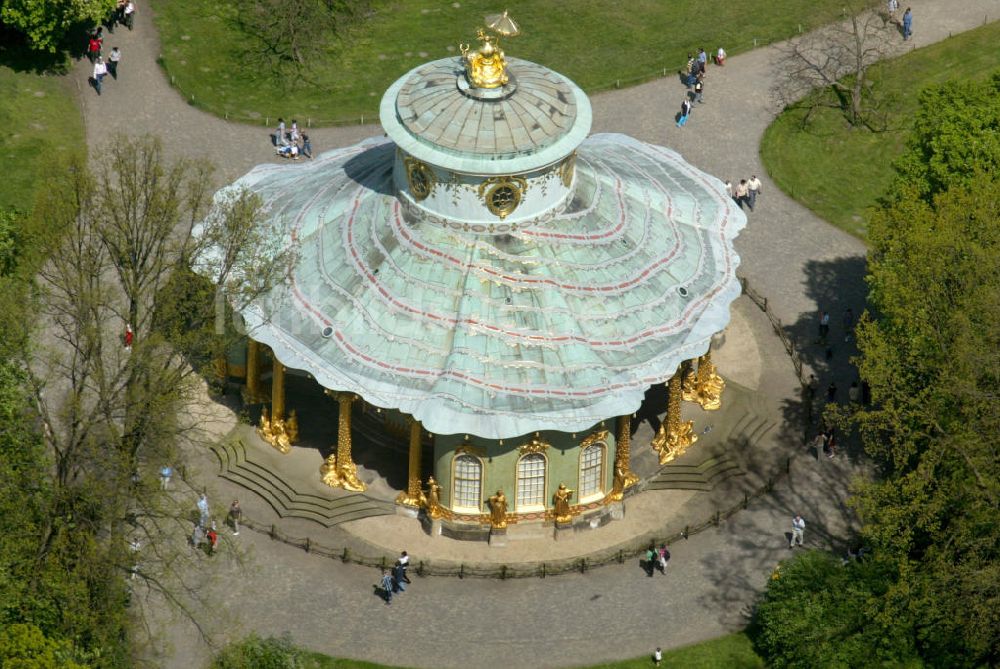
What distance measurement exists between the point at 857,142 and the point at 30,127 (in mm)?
50907

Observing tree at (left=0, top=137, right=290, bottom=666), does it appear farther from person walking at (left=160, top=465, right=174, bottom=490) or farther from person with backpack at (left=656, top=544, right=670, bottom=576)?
person with backpack at (left=656, top=544, right=670, bottom=576)

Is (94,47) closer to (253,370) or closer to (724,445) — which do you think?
(253,370)

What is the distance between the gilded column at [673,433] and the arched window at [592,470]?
4895mm

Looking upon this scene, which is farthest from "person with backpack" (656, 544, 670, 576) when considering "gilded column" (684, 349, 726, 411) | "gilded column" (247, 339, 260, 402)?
"gilded column" (247, 339, 260, 402)

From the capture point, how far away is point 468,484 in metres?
95.0

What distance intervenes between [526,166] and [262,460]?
20.3 meters

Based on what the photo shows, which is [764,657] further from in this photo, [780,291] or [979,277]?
[780,291]

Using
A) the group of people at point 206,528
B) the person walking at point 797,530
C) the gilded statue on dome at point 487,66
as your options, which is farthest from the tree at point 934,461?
the group of people at point 206,528

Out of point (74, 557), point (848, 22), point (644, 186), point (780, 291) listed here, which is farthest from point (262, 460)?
point (848, 22)

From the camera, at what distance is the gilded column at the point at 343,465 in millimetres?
96438

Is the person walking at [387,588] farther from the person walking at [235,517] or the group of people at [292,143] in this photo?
the group of people at [292,143]

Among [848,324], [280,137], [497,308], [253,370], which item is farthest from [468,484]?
[280,137]

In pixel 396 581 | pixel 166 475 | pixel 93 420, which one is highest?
pixel 166 475

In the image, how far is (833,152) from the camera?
125000mm
